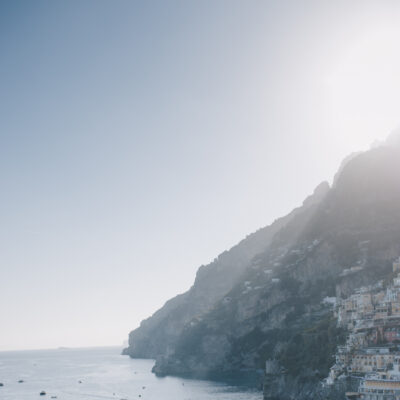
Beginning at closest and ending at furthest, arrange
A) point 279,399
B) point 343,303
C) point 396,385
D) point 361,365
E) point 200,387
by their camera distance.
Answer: point 396,385 < point 361,365 < point 279,399 < point 343,303 < point 200,387

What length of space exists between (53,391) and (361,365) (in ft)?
417

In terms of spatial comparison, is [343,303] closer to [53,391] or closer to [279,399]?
[279,399]

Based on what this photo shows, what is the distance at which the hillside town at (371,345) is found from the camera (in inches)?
3863

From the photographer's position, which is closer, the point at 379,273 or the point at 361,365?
the point at 361,365

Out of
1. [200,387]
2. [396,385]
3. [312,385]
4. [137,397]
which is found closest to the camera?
[396,385]

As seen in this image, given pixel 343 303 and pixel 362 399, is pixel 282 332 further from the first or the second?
pixel 362 399

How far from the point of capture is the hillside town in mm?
98125

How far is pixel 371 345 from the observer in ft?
372

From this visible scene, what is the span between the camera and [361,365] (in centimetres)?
10806

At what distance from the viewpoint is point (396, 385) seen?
311 feet

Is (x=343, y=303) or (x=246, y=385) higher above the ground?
(x=343, y=303)

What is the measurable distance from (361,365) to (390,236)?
330 ft

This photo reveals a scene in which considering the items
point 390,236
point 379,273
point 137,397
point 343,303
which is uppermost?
point 390,236

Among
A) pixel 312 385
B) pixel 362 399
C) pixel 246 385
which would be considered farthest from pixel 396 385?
pixel 246 385
